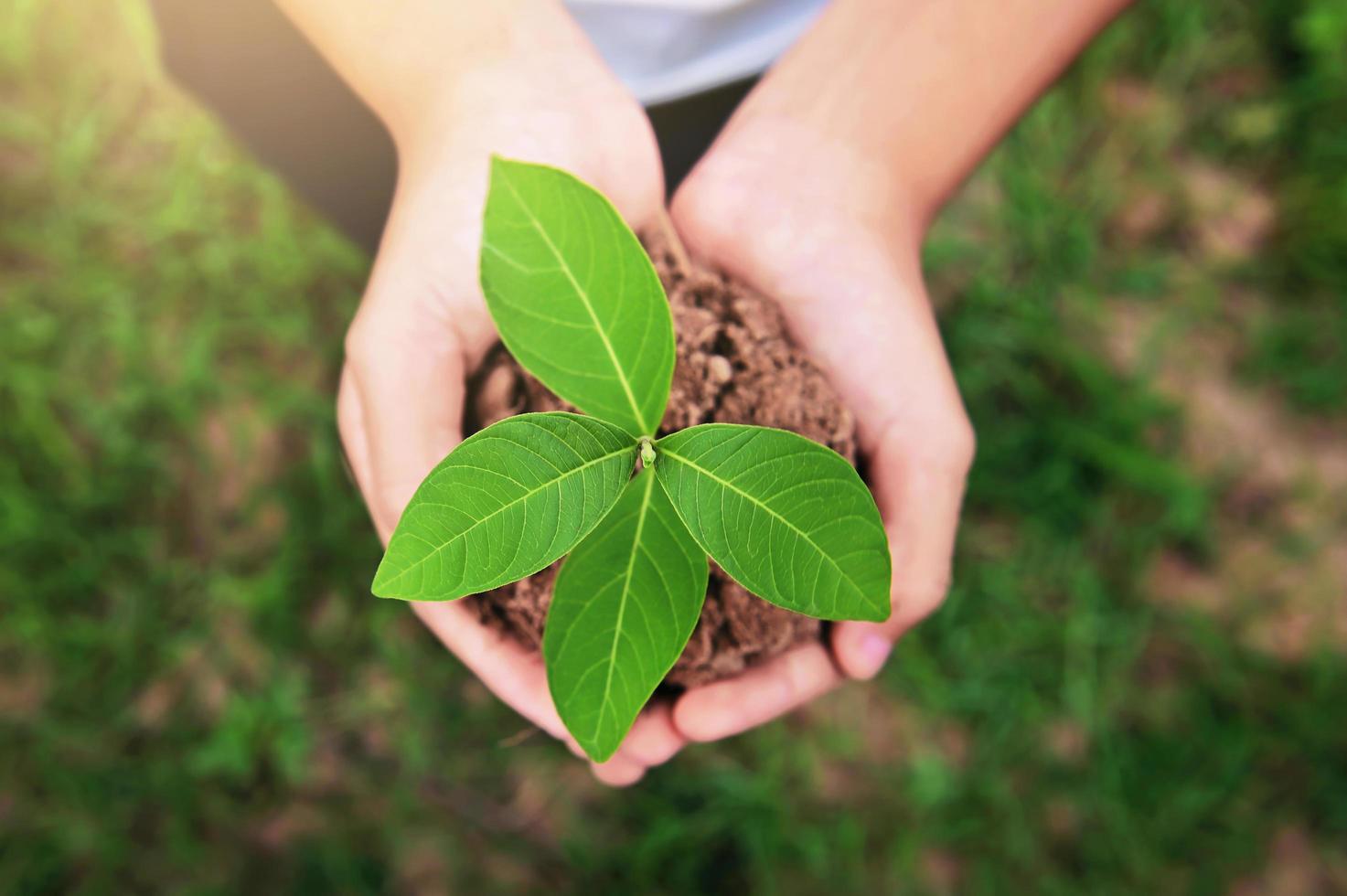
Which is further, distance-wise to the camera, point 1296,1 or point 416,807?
point 1296,1

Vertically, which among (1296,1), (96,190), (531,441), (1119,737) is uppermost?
(96,190)

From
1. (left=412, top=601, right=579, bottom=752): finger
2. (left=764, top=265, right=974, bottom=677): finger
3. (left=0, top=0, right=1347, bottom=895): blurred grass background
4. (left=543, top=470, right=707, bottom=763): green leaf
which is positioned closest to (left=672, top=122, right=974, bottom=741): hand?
(left=764, top=265, right=974, bottom=677): finger

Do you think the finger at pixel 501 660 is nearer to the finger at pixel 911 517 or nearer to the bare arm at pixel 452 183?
the bare arm at pixel 452 183

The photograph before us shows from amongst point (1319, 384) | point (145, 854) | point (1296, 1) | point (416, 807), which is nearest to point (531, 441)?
point (416, 807)

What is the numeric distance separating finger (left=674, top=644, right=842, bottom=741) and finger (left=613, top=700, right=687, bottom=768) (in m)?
0.02

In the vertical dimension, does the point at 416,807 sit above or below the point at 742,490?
below

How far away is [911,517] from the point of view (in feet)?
4.77

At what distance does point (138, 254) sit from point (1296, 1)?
3537 mm

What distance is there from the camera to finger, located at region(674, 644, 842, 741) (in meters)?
1.45

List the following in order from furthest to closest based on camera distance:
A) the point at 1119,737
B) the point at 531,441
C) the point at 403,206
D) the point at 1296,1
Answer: the point at 1296,1 → the point at 1119,737 → the point at 403,206 → the point at 531,441

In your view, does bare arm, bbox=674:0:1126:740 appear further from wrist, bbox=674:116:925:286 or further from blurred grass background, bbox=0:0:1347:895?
blurred grass background, bbox=0:0:1347:895

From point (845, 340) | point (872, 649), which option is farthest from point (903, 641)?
point (845, 340)

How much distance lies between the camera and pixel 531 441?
99 cm

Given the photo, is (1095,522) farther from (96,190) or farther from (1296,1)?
(96,190)
